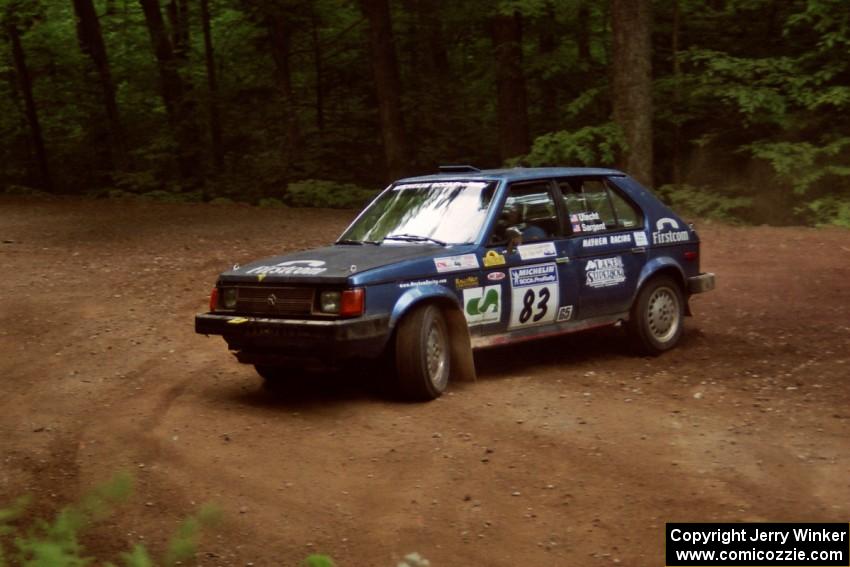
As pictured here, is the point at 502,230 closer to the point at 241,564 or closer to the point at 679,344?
the point at 679,344

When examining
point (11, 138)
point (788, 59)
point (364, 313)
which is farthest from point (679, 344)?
point (11, 138)

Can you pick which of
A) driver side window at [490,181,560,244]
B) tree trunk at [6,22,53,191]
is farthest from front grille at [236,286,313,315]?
tree trunk at [6,22,53,191]

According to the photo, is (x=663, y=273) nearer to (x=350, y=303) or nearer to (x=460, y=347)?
(x=460, y=347)

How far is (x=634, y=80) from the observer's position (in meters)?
17.8

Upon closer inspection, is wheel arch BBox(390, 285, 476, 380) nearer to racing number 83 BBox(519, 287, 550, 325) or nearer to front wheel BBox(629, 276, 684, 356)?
racing number 83 BBox(519, 287, 550, 325)

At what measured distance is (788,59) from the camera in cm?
1881

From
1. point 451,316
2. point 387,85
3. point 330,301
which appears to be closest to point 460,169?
point 451,316

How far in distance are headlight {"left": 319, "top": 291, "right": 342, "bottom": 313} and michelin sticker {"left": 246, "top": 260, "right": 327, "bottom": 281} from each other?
0.20m

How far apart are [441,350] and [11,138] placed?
27474 millimetres

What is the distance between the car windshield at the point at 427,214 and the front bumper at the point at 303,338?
4.22ft

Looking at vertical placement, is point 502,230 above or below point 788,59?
below

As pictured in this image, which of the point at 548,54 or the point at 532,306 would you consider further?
the point at 548,54

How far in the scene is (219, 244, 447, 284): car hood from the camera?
7965 millimetres

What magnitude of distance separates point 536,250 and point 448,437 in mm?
2349
